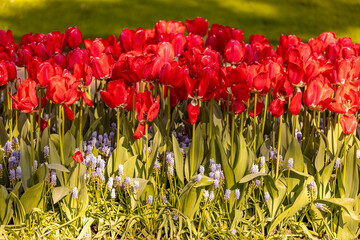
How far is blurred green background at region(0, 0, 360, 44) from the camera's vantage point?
966 cm

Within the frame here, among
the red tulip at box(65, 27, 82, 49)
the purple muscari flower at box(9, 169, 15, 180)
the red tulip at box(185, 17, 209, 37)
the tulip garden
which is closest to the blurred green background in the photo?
the red tulip at box(185, 17, 209, 37)

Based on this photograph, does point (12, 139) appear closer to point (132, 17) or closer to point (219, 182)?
point (219, 182)

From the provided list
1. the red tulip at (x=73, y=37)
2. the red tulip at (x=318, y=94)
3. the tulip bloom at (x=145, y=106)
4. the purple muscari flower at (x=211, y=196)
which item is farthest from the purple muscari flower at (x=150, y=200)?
the red tulip at (x=73, y=37)

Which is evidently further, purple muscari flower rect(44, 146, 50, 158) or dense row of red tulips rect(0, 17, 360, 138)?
purple muscari flower rect(44, 146, 50, 158)

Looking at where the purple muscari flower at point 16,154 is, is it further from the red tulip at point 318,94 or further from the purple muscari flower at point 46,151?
the red tulip at point 318,94

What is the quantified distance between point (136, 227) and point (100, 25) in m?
7.29

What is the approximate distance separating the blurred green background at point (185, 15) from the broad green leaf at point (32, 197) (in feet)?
22.9

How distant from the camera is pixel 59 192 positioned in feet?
9.29

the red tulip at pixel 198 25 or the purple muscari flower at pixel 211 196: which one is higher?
the red tulip at pixel 198 25

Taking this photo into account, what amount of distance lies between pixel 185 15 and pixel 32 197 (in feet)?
24.5

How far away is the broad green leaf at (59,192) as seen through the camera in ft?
9.19

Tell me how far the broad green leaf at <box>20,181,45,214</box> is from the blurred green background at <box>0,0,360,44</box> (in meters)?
6.98

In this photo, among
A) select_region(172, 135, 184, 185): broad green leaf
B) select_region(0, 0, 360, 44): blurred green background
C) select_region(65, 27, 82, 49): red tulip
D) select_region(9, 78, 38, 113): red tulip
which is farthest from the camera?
select_region(0, 0, 360, 44): blurred green background

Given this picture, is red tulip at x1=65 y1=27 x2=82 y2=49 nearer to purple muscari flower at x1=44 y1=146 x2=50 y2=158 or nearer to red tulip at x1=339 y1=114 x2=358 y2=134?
purple muscari flower at x1=44 y1=146 x2=50 y2=158
